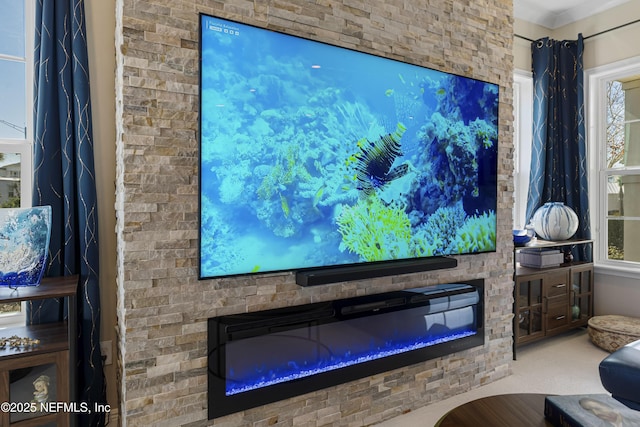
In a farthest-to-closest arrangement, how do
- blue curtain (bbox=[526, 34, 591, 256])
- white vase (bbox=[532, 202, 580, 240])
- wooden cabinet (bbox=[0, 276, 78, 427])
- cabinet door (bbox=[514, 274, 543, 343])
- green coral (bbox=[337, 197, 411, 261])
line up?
blue curtain (bbox=[526, 34, 591, 256]), white vase (bbox=[532, 202, 580, 240]), cabinet door (bbox=[514, 274, 543, 343]), green coral (bbox=[337, 197, 411, 261]), wooden cabinet (bbox=[0, 276, 78, 427])

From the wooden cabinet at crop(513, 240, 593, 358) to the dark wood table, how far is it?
1621 mm

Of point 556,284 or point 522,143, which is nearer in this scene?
point 556,284

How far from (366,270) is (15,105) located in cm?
195

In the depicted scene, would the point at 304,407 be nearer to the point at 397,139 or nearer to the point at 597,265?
the point at 397,139

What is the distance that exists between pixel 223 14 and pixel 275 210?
88 centimetres

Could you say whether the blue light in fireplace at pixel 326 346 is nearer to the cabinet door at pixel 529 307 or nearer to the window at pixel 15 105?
the cabinet door at pixel 529 307

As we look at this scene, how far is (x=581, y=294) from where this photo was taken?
3.60 meters

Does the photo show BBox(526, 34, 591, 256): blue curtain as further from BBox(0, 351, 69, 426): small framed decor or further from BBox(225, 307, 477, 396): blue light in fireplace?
BBox(0, 351, 69, 426): small framed decor

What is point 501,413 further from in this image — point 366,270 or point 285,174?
point 285,174

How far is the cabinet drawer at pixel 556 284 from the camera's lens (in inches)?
128

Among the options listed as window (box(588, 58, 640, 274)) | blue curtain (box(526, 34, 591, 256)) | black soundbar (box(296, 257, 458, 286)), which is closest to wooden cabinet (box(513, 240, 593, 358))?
window (box(588, 58, 640, 274))

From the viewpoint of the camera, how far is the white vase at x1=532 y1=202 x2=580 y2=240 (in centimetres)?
339

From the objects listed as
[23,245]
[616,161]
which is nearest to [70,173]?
[23,245]

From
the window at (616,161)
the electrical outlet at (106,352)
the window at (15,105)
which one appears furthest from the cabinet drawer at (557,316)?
the window at (15,105)
